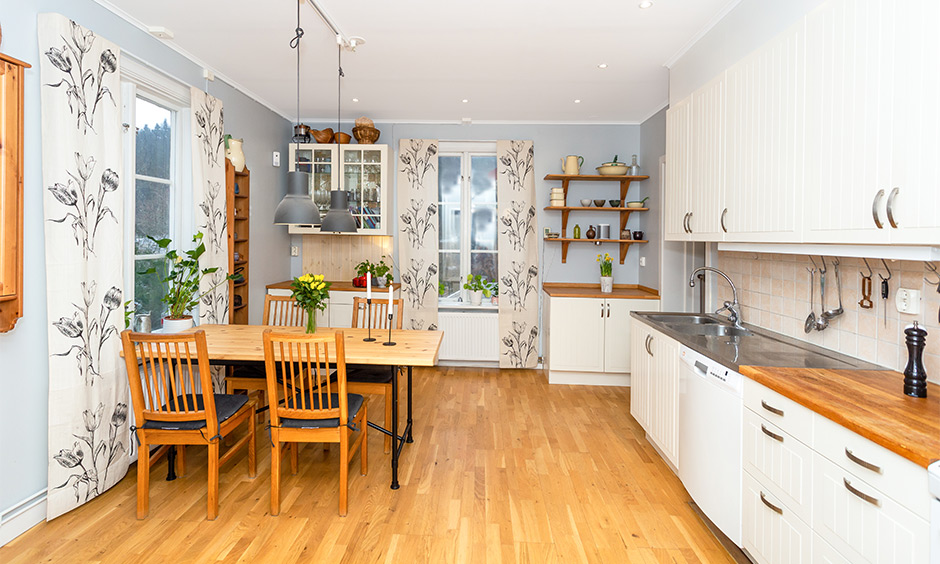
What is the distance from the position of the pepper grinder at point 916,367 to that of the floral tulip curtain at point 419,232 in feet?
13.7

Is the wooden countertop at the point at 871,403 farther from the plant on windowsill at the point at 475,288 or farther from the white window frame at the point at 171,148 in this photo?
the plant on windowsill at the point at 475,288

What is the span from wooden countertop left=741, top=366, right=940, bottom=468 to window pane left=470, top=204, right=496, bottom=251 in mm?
3743

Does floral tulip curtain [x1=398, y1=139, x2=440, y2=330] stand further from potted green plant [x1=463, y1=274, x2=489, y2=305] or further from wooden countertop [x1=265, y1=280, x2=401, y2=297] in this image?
potted green plant [x1=463, y1=274, x2=489, y2=305]

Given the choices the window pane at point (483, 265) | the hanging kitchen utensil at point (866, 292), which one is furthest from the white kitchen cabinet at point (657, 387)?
the window pane at point (483, 265)

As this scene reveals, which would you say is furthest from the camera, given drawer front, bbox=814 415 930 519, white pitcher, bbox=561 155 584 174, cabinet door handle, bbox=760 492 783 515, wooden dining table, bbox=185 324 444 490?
white pitcher, bbox=561 155 584 174

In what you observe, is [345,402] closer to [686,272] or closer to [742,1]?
[742,1]

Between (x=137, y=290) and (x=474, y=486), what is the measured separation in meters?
2.38

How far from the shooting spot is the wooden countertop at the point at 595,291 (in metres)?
4.70

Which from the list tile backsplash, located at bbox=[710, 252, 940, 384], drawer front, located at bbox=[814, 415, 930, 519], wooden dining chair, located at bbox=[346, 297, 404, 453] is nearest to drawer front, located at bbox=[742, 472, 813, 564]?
drawer front, located at bbox=[814, 415, 930, 519]

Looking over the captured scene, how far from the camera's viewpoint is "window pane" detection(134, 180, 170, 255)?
3166mm

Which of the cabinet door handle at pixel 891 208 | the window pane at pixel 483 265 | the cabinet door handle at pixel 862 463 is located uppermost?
the cabinet door handle at pixel 891 208

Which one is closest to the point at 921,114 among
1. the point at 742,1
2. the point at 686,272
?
the point at 742,1

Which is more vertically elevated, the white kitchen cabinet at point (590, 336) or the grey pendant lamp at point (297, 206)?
the grey pendant lamp at point (297, 206)

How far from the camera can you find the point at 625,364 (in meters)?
4.77
